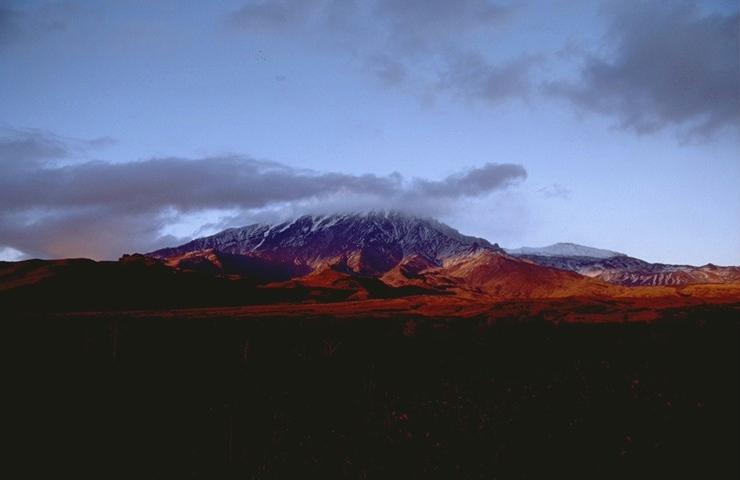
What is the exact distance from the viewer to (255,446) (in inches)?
346

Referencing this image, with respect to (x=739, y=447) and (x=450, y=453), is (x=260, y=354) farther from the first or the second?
(x=739, y=447)

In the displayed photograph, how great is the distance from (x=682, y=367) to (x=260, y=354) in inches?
475

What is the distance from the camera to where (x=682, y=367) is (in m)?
13.3

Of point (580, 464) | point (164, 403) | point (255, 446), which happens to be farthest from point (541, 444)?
point (164, 403)

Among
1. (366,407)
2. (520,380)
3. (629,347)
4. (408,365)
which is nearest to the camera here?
(366,407)

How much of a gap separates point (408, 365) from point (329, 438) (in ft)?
20.4

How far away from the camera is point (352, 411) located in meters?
10.8

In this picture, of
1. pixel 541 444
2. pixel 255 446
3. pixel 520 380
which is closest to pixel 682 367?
pixel 520 380

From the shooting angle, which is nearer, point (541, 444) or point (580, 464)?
point (580, 464)

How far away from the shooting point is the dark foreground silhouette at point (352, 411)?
8.11 meters

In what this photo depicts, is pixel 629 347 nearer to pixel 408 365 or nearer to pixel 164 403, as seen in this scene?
pixel 408 365

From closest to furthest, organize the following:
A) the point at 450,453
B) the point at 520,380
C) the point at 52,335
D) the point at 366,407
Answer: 1. the point at 450,453
2. the point at 366,407
3. the point at 520,380
4. the point at 52,335

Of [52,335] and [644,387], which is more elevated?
[52,335]

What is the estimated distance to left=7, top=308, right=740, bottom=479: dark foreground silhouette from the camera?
811 cm
